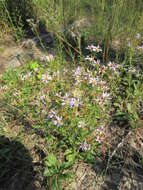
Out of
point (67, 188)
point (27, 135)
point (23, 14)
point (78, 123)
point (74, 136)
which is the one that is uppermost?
point (23, 14)

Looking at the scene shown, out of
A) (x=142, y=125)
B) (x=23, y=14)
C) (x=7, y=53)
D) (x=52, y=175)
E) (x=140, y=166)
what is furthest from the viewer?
(x=23, y=14)

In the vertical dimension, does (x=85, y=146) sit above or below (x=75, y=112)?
below

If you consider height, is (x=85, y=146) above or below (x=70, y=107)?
below

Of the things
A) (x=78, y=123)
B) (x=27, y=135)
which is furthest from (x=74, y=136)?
(x=27, y=135)

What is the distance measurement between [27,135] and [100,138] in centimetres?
82

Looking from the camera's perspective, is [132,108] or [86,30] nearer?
[132,108]

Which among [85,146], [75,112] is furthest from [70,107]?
[85,146]

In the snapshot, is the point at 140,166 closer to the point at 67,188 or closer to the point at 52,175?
the point at 67,188

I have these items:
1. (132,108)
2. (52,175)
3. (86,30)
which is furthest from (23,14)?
(52,175)

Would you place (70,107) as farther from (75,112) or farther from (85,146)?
(85,146)

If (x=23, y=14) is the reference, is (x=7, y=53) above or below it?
below

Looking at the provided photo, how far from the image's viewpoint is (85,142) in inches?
62.1

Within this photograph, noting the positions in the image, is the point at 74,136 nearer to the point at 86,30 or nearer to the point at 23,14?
the point at 86,30

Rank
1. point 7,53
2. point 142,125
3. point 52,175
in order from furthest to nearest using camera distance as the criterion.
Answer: point 7,53, point 142,125, point 52,175
